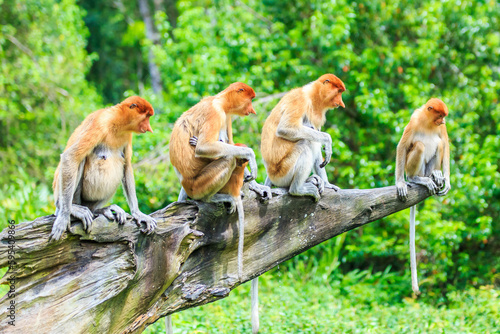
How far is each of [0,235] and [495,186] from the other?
525 centimetres

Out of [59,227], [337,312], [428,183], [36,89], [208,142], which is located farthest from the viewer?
[36,89]

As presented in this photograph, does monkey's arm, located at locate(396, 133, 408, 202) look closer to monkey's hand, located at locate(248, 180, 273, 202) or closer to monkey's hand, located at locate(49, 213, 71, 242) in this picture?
monkey's hand, located at locate(248, 180, 273, 202)

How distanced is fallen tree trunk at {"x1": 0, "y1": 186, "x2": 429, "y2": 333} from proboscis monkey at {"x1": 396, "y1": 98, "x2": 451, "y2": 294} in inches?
4.7

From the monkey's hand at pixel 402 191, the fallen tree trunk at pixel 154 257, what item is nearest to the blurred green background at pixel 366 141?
the fallen tree trunk at pixel 154 257

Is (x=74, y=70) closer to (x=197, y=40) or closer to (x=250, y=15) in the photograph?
(x=197, y=40)

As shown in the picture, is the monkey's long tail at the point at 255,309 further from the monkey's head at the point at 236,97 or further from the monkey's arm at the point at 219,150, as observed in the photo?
the monkey's head at the point at 236,97

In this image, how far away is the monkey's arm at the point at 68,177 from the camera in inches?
113

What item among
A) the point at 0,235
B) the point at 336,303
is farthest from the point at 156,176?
the point at 0,235

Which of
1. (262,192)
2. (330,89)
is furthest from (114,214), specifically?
(330,89)

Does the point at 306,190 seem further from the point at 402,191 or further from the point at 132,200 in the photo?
the point at 132,200

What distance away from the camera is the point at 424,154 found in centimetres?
416

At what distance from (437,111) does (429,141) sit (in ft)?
0.96

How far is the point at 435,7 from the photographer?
6629 mm

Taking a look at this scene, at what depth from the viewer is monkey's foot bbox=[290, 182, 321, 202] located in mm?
3844
